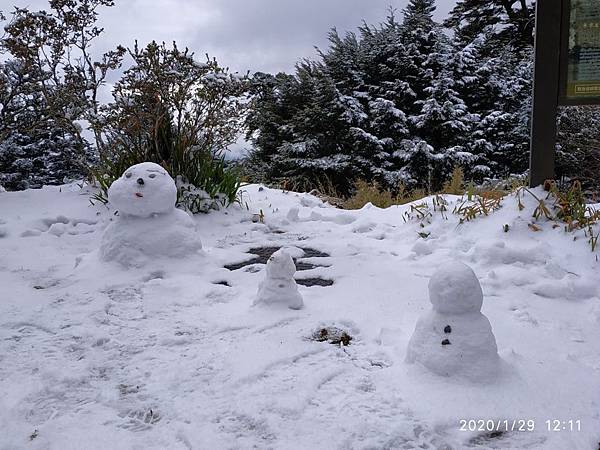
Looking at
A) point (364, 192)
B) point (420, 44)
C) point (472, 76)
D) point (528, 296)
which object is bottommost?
point (528, 296)

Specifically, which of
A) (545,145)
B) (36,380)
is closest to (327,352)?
(36,380)

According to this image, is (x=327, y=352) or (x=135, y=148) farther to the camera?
(x=135, y=148)

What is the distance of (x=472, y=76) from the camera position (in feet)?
37.3

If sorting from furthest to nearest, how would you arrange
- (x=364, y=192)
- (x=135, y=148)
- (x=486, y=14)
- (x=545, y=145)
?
(x=486, y=14) < (x=364, y=192) < (x=135, y=148) < (x=545, y=145)

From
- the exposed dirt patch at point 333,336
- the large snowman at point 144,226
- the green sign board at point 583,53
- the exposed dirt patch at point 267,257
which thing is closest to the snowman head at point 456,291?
the exposed dirt patch at point 333,336

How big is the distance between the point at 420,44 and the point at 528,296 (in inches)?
421

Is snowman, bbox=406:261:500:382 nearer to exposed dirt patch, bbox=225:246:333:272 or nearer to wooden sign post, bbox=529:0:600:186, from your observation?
exposed dirt patch, bbox=225:246:333:272

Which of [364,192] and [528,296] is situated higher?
[364,192]

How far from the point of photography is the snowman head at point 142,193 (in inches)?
127

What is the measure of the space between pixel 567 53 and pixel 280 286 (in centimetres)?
276

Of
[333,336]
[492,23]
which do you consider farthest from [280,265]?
[492,23]

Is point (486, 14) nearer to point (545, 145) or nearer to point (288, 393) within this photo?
point (545, 145)

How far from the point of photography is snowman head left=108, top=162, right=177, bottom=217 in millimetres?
3223

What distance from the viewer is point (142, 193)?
3215 mm
